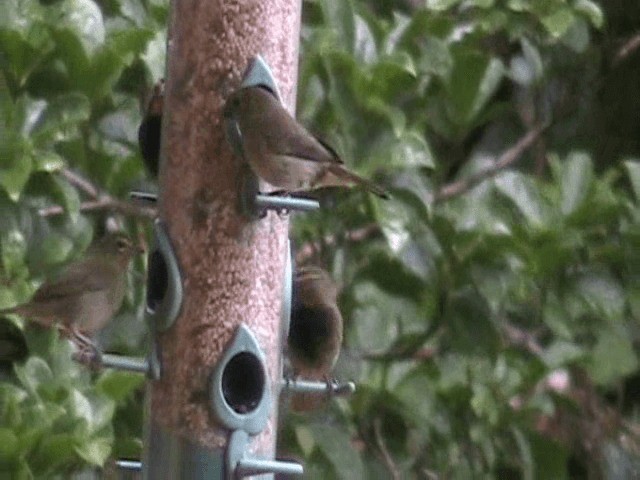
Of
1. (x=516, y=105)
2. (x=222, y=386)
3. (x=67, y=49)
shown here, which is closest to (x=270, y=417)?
(x=222, y=386)

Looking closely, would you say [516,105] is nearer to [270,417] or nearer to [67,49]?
[67,49]

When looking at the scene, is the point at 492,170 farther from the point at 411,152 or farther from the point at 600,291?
the point at 411,152

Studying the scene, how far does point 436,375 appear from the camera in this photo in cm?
475

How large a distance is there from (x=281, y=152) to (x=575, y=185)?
5.24ft

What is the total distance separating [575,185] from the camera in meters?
4.76

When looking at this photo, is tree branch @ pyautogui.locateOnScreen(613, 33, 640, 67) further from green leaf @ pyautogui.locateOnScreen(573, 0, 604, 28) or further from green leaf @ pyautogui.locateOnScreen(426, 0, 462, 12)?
green leaf @ pyautogui.locateOnScreen(426, 0, 462, 12)

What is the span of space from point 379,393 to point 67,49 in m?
1.06

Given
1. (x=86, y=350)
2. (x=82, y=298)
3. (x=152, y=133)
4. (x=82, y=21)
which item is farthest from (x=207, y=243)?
(x=82, y=21)

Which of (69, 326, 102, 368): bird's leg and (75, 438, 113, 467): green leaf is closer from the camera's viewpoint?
(69, 326, 102, 368): bird's leg

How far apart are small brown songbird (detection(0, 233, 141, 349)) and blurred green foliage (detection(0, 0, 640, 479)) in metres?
0.13

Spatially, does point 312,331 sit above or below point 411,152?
below

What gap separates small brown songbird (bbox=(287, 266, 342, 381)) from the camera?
3.62 meters

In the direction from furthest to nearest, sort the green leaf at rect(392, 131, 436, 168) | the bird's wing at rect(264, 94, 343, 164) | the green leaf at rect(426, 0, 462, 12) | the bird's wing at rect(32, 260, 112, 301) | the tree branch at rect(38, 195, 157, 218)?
the green leaf at rect(426, 0, 462, 12), the green leaf at rect(392, 131, 436, 168), the tree branch at rect(38, 195, 157, 218), the bird's wing at rect(32, 260, 112, 301), the bird's wing at rect(264, 94, 343, 164)

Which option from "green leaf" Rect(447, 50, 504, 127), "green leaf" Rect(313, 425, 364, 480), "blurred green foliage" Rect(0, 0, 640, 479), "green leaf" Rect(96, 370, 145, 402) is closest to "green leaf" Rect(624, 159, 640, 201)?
"blurred green foliage" Rect(0, 0, 640, 479)
